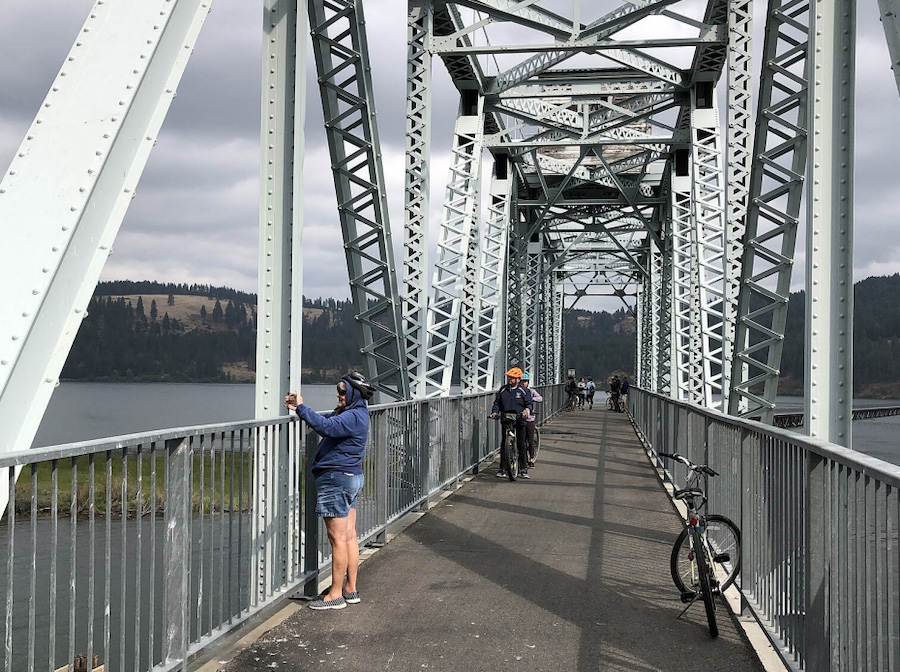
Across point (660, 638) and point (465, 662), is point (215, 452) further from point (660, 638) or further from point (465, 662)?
point (660, 638)

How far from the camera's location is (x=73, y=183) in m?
4.05

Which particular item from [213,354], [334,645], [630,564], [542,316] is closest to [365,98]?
[630,564]

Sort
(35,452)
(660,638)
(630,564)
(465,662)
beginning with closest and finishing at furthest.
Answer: (35,452), (465,662), (660,638), (630,564)

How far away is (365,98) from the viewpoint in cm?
1009

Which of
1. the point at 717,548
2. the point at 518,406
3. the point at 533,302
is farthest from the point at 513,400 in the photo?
the point at 533,302

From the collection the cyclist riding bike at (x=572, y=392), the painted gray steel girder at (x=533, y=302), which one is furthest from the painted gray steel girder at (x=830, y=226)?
the cyclist riding bike at (x=572, y=392)

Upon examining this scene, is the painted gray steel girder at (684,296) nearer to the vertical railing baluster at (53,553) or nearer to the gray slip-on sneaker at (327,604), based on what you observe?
the gray slip-on sneaker at (327,604)

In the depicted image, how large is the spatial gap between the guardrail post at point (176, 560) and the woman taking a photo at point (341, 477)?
5.66 ft

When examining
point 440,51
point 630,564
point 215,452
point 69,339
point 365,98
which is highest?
point 440,51

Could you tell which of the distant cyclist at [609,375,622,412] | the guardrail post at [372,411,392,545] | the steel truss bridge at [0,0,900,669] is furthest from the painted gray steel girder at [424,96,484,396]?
the distant cyclist at [609,375,622,412]

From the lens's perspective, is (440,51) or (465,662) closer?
(465,662)

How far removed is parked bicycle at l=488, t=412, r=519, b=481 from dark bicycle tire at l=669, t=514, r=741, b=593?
786 centimetres

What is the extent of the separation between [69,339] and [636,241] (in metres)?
47.9

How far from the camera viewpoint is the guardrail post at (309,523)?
7207 mm
